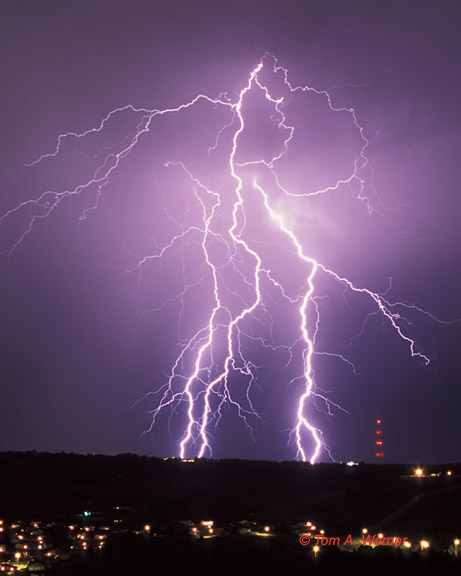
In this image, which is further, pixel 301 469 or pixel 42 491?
pixel 301 469

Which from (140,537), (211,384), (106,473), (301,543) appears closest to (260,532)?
A: (301,543)

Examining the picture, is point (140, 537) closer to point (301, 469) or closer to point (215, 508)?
point (215, 508)

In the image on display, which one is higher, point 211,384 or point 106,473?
point 211,384

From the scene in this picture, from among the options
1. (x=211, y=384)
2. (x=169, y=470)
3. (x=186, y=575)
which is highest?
(x=211, y=384)

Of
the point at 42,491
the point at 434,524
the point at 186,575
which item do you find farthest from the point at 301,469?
the point at 186,575

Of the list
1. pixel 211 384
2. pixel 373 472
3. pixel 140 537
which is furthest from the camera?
pixel 373 472

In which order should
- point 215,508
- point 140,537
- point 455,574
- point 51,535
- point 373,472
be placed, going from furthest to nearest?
1. point 373,472
2. point 215,508
3. point 51,535
4. point 140,537
5. point 455,574

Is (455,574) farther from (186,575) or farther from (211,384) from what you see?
(211,384)

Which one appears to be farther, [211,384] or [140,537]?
[211,384]

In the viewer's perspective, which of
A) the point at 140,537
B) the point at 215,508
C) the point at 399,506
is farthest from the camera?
the point at 215,508
